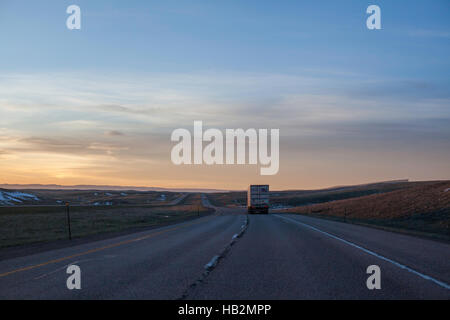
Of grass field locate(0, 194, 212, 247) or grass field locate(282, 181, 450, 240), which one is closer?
grass field locate(0, 194, 212, 247)

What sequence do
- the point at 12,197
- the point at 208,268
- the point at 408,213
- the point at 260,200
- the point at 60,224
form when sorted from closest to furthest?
the point at 208,268 → the point at 60,224 → the point at 408,213 → the point at 260,200 → the point at 12,197

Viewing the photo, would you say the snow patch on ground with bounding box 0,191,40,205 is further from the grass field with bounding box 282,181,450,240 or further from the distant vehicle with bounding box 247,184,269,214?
the grass field with bounding box 282,181,450,240

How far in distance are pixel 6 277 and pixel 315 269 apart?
23.2 ft

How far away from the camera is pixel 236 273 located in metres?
10.0

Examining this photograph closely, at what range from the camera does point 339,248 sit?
599 inches

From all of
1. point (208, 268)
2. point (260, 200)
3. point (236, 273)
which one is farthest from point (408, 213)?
point (236, 273)

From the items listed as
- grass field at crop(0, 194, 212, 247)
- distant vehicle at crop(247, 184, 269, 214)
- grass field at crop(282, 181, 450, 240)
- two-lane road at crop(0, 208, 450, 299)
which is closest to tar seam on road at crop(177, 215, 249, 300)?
two-lane road at crop(0, 208, 450, 299)

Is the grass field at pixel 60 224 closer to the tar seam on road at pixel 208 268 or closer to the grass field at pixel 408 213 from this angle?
the tar seam on road at pixel 208 268

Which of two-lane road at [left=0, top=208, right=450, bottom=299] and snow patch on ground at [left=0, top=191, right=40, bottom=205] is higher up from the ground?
two-lane road at [left=0, top=208, right=450, bottom=299]

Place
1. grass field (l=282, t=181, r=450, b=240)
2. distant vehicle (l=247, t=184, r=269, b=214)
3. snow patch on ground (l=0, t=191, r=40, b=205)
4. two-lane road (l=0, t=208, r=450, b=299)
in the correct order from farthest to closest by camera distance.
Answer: snow patch on ground (l=0, t=191, r=40, b=205) → distant vehicle (l=247, t=184, r=269, b=214) → grass field (l=282, t=181, r=450, b=240) → two-lane road (l=0, t=208, r=450, b=299)

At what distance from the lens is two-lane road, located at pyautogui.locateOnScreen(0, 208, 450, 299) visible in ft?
25.8

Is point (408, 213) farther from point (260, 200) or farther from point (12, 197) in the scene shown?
point (12, 197)
